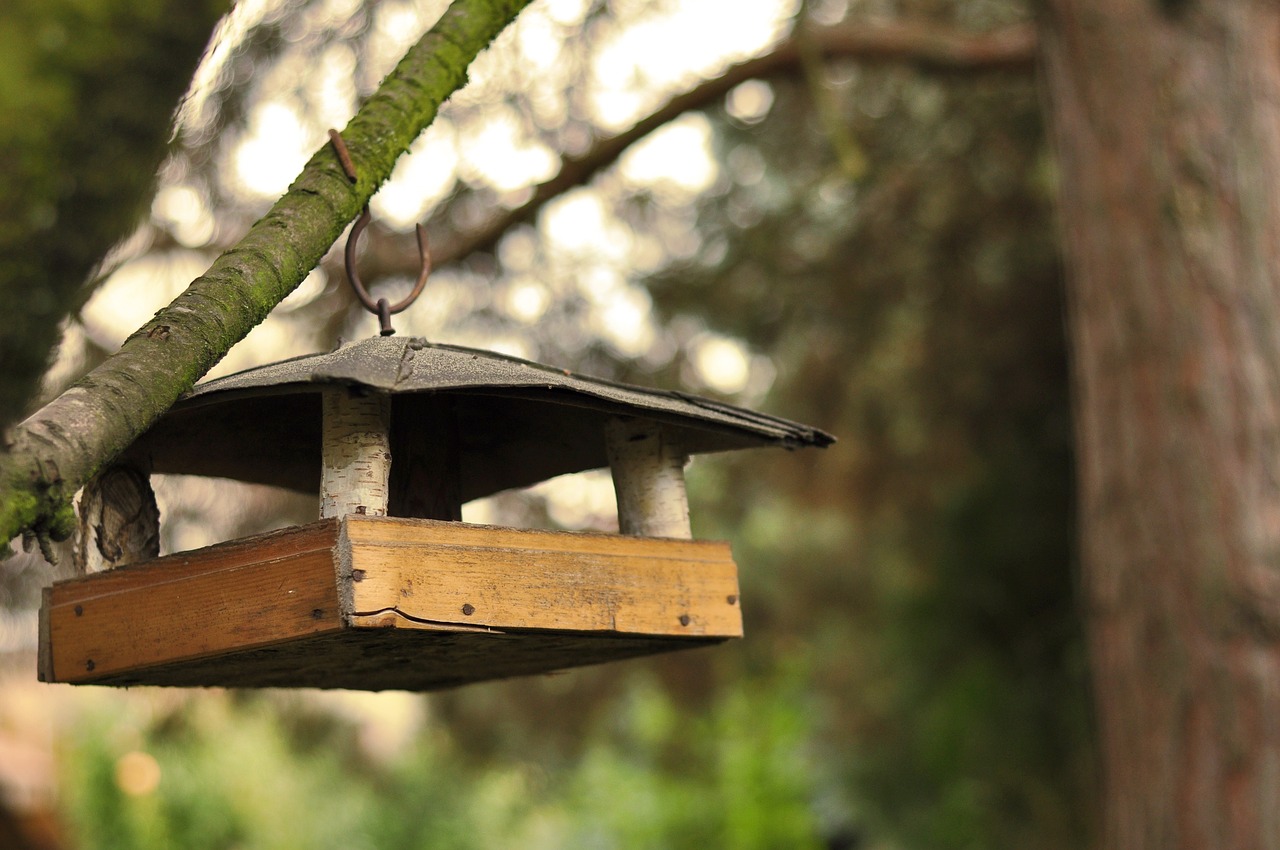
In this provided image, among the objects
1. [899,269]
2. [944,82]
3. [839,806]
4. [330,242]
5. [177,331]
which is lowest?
[839,806]

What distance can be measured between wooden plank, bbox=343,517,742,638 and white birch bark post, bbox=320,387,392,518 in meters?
0.09

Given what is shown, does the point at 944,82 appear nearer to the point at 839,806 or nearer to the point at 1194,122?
→ the point at 1194,122

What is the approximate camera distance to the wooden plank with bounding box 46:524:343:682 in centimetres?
112

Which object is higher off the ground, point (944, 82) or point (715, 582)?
point (944, 82)

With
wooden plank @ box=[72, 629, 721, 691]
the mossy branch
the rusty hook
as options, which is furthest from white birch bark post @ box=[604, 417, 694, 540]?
the mossy branch

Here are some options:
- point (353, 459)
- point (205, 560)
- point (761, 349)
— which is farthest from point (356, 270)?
point (761, 349)

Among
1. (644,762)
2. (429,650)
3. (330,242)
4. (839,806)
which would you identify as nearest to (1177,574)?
(429,650)

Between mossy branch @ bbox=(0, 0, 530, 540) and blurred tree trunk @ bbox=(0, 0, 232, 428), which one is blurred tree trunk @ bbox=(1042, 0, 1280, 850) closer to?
mossy branch @ bbox=(0, 0, 530, 540)

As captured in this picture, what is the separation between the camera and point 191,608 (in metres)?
1.21

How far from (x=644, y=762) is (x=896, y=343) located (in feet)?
24.2

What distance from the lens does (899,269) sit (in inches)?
178

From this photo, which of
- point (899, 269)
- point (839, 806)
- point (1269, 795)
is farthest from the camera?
point (839, 806)

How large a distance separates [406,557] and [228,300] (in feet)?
0.91

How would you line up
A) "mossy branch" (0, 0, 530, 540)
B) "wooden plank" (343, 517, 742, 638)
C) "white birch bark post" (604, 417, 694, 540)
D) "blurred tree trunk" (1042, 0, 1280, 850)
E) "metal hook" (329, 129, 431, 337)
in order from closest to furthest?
"mossy branch" (0, 0, 530, 540) < "wooden plank" (343, 517, 742, 638) < "metal hook" (329, 129, 431, 337) < "white birch bark post" (604, 417, 694, 540) < "blurred tree trunk" (1042, 0, 1280, 850)
